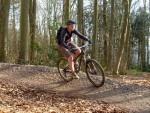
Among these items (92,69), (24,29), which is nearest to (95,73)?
(92,69)

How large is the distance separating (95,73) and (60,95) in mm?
1224

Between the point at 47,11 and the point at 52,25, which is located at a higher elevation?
the point at 47,11

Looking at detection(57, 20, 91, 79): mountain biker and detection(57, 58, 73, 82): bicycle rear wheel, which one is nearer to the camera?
detection(57, 20, 91, 79): mountain biker

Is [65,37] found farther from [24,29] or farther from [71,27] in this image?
[24,29]

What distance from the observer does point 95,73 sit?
10586mm

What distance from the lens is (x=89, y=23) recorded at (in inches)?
1502

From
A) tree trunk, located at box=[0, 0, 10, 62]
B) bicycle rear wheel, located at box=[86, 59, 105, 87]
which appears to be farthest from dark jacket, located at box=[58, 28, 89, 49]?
tree trunk, located at box=[0, 0, 10, 62]

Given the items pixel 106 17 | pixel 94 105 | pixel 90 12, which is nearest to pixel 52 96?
pixel 94 105

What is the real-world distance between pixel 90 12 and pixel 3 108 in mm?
28598

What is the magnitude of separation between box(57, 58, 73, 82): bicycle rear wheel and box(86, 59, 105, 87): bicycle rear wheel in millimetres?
885

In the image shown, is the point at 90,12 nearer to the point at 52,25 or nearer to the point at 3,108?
the point at 52,25

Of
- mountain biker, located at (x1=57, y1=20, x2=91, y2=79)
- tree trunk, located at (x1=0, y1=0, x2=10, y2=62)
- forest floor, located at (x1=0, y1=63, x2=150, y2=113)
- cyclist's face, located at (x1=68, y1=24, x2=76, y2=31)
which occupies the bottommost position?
forest floor, located at (x1=0, y1=63, x2=150, y2=113)

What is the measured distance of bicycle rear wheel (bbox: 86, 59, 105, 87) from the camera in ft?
34.4

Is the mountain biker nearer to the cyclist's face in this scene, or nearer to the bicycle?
the cyclist's face
